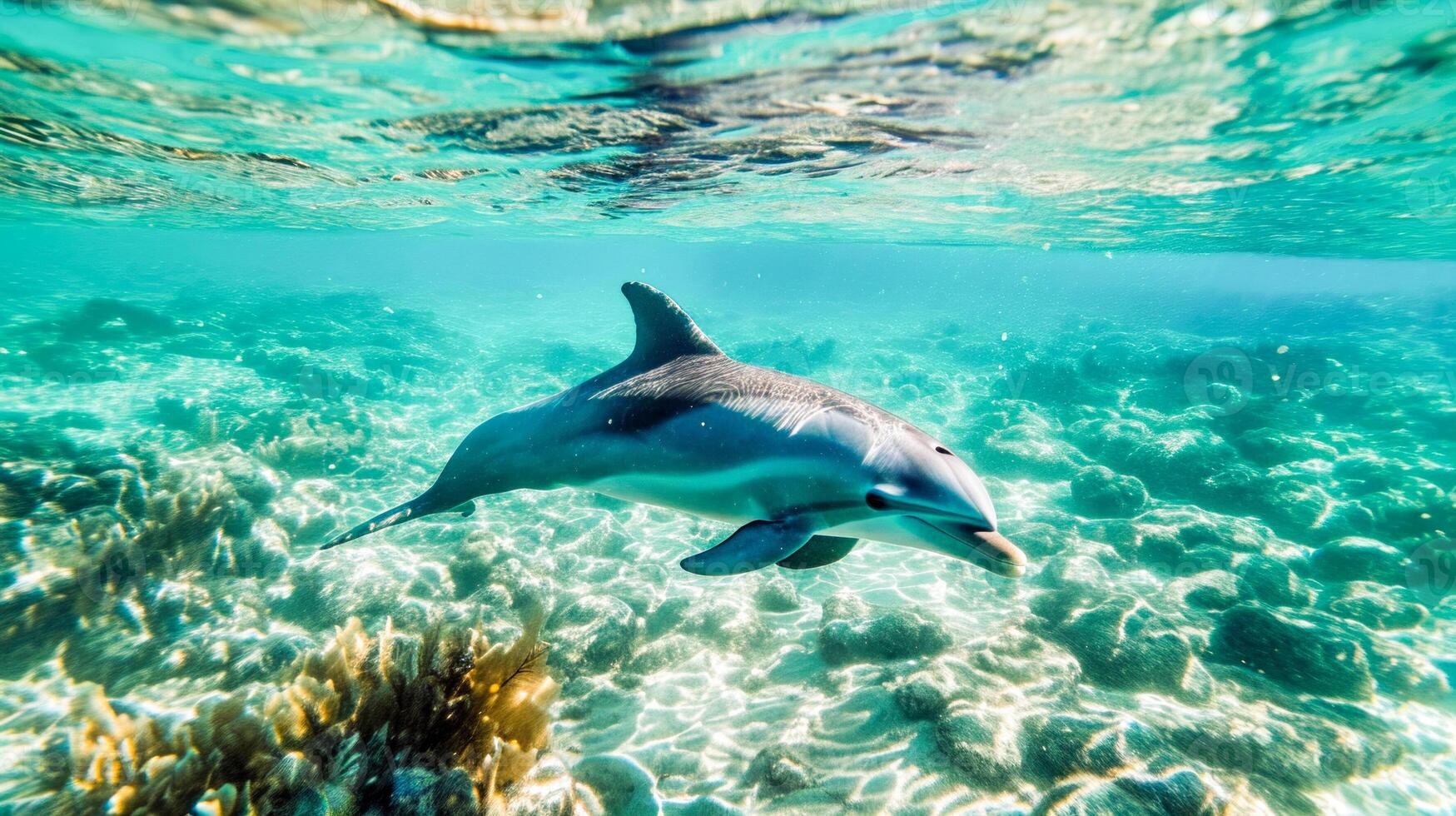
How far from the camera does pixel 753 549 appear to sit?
143 inches

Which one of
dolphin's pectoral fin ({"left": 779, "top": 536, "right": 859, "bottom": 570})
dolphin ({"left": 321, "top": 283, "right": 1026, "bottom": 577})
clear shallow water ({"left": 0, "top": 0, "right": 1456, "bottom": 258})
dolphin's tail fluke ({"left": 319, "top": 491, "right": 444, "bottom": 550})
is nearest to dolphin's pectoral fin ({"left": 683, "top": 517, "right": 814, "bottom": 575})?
dolphin ({"left": 321, "top": 283, "right": 1026, "bottom": 577})

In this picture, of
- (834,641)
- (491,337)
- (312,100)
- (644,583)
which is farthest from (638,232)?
(834,641)

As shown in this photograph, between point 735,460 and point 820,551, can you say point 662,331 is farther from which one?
point 820,551

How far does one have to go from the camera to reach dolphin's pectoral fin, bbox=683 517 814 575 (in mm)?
3477

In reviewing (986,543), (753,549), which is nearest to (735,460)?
(753,549)

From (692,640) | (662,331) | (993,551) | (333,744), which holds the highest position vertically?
(662,331)

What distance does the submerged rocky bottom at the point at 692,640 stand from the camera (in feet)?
11.4

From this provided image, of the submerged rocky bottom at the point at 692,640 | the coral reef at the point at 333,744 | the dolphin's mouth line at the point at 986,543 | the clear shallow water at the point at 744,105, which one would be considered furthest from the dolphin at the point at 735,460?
the clear shallow water at the point at 744,105

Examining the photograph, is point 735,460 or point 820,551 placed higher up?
point 735,460

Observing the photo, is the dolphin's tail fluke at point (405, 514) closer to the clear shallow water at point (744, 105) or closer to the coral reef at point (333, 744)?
the coral reef at point (333, 744)

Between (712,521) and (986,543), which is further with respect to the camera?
(712,521)

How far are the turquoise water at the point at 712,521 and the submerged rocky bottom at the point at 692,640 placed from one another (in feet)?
0.13

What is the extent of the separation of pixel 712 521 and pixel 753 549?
271 inches

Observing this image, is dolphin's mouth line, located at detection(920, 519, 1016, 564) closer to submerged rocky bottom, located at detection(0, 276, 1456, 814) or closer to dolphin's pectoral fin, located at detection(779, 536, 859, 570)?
dolphin's pectoral fin, located at detection(779, 536, 859, 570)
